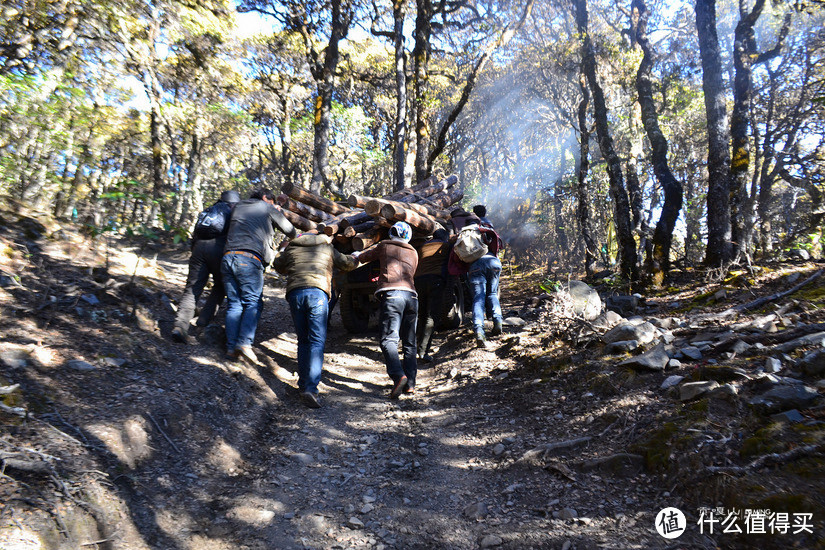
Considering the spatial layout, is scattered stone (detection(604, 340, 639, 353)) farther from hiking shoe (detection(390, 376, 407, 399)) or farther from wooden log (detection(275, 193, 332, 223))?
wooden log (detection(275, 193, 332, 223))

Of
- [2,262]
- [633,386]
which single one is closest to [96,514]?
[633,386]

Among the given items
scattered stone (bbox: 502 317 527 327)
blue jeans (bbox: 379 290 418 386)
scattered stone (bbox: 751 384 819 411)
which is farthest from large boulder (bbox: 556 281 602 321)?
scattered stone (bbox: 751 384 819 411)

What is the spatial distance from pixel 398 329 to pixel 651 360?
2.61 meters

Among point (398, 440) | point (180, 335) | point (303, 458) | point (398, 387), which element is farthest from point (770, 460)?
point (180, 335)

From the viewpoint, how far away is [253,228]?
17.3 feet

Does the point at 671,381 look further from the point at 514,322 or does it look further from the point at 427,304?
the point at 514,322

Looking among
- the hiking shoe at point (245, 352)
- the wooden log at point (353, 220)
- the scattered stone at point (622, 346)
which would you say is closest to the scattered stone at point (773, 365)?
the scattered stone at point (622, 346)

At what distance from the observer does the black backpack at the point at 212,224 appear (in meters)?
5.34

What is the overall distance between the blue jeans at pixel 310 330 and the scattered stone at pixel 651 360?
9.83 feet

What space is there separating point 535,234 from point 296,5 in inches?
513

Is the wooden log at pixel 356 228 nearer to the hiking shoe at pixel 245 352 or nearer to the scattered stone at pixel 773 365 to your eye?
the hiking shoe at pixel 245 352

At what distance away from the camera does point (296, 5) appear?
532 inches

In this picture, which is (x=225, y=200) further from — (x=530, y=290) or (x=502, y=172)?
(x=502, y=172)

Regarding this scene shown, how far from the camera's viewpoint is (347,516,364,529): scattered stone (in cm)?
271
